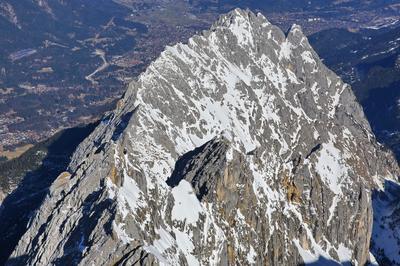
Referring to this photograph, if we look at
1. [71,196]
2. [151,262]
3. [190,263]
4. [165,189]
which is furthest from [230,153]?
[151,262]

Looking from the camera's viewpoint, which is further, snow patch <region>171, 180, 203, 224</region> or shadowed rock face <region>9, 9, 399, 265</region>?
snow patch <region>171, 180, 203, 224</region>

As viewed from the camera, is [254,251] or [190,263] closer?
[190,263]

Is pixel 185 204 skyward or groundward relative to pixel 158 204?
groundward

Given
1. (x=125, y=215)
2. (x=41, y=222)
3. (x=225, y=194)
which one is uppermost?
(x=125, y=215)

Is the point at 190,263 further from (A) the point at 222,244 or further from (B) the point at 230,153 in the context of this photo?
(B) the point at 230,153

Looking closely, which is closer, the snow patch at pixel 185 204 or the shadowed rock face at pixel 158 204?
the shadowed rock face at pixel 158 204

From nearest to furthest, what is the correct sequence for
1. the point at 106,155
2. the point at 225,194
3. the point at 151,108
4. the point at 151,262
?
the point at 151,262, the point at 106,155, the point at 225,194, the point at 151,108

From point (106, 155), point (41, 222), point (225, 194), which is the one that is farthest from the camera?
point (225, 194)

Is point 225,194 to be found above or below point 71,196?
below

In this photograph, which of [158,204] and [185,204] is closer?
[158,204]

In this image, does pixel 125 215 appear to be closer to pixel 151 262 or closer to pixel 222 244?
pixel 151 262
